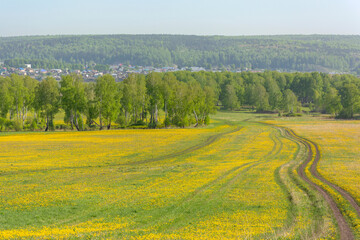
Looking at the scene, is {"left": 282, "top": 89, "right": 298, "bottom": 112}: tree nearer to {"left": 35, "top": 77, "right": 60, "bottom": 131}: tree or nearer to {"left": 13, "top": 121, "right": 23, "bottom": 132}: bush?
{"left": 35, "top": 77, "right": 60, "bottom": 131}: tree

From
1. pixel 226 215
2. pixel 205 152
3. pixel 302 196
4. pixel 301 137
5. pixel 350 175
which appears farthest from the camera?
pixel 301 137

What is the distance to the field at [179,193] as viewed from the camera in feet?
76.0

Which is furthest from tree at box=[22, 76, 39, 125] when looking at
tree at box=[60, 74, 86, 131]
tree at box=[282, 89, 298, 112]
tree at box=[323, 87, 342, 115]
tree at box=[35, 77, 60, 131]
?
tree at box=[323, 87, 342, 115]

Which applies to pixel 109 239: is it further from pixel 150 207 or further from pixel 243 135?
pixel 243 135

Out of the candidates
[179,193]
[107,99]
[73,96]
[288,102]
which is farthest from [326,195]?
[288,102]

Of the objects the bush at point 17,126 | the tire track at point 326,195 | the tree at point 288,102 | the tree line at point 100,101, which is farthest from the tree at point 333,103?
the bush at point 17,126

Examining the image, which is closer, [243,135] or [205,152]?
[205,152]

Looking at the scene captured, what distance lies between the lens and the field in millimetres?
23172

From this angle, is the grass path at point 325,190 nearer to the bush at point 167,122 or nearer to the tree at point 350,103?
the bush at point 167,122

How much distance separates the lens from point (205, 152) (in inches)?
2375

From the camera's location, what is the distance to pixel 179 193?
3219 centimetres

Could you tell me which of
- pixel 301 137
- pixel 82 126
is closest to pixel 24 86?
pixel 82 126

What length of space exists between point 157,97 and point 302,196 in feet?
279

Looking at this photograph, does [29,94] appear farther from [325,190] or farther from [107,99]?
[325,190]
